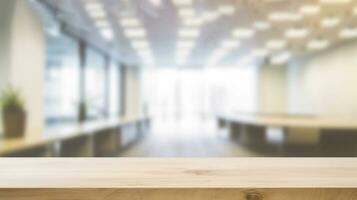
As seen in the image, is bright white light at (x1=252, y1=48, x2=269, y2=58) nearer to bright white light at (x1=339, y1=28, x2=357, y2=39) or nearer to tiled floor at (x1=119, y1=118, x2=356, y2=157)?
tiled floor at (x1=119, y1=118, x2=356, y2=157)

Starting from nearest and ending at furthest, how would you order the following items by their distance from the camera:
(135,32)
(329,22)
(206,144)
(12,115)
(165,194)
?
(165,194) → (12,115) → (135,32) → (206,144) → (329,22)

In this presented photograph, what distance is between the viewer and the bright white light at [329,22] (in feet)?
18.7

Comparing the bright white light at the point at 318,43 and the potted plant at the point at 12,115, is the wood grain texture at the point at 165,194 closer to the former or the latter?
the potted plant at the point at 12,115

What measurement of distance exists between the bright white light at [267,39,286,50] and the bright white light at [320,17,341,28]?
1.65 metres

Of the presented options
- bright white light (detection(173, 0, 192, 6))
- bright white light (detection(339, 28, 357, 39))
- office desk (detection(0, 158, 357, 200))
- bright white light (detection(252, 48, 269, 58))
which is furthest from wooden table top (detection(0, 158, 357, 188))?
bright white light (detection(252, 48, 269, 58))

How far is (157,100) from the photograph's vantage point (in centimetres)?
1291

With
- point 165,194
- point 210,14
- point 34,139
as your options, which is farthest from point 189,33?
point 165,194

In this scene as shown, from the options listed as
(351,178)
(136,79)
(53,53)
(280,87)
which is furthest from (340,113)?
(351,178)

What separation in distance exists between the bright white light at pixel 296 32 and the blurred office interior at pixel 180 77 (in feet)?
0.14

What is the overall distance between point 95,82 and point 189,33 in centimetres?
480

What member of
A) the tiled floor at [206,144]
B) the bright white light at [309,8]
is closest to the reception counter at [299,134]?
the tiled floor at [206,144]

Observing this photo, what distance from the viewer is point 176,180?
0.54 metres

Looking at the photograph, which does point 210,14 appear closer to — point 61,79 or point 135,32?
point 135,32

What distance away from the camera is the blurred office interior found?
2.65 metres
